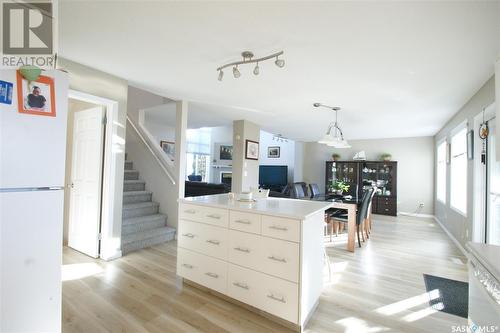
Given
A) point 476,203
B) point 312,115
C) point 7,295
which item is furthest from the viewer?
point 312,115

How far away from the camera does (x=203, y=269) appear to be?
2.18 meters

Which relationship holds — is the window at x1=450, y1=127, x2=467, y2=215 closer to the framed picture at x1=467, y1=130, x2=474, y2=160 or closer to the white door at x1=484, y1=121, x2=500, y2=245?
the framed picture at x1=467, y1=130, x2=474, y2=160

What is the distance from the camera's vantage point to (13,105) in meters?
1.17

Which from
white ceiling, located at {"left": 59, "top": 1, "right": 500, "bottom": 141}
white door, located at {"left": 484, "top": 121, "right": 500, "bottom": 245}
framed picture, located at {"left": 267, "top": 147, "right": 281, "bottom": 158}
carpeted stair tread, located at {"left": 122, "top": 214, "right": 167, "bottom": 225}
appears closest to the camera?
white ceiling, located at {"left": 59, "top": 1, "right": 500, "bottom": 141}

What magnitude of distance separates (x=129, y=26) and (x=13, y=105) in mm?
1092

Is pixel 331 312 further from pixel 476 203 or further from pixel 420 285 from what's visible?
pixel 476 203

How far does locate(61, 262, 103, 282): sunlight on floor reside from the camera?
97.6 inches

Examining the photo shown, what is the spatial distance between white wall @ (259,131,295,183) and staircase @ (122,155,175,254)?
5.07 meters

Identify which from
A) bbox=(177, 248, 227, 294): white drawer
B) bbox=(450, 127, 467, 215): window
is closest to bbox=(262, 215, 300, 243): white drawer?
bbox=(177, 248, 227, 294): white drawer

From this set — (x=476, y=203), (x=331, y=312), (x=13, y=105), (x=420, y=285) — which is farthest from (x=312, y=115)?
(x=13, y=105)

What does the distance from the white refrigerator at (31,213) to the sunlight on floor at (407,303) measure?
241cm

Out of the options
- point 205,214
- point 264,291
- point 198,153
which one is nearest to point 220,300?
point 264,291

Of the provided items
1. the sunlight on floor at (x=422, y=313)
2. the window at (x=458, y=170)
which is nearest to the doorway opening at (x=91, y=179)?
the sunlight on floor at (x=422, y=313)

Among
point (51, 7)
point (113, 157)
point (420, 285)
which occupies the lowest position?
point (420, 285)
